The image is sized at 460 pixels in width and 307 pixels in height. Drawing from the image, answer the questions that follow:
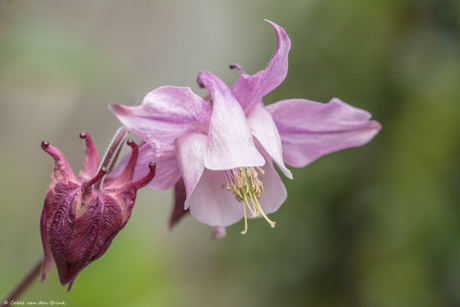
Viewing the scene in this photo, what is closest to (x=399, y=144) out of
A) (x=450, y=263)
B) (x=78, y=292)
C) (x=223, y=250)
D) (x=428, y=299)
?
(x=450, y=263)

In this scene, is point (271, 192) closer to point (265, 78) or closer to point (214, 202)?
point (214, 202)

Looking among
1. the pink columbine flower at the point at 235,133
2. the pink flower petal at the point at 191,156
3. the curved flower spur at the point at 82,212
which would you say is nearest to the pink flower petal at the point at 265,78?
the pink columbine flower at the point at 235,133

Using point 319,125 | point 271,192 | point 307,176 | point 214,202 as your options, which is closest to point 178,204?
point 214,202

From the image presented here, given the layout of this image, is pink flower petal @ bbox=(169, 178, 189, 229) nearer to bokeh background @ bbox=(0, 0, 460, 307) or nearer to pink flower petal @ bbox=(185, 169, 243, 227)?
pink flower petal @ bbox=(185, 169, 243, 227)

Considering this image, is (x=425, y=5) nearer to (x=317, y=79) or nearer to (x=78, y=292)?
(x=317, y=79)

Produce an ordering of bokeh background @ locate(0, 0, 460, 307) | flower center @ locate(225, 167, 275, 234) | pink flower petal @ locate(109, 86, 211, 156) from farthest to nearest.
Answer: bokeh background @ locate(0, 0, 460, 307), flower center @ locate(225, 167, 275, 234), pink flower petal @ locate(109, 86, 211, 156)

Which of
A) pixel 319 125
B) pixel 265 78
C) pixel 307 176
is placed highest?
pixel 265 78

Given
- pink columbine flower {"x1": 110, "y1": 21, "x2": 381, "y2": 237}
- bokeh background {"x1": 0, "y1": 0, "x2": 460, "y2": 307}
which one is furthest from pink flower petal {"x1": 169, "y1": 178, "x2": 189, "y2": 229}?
bokeh background {"x1": 0, "y1": 0, "x2": 460, "y2": 307}
